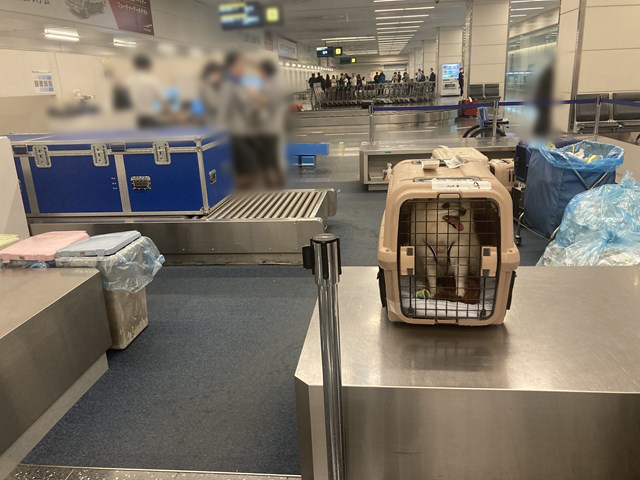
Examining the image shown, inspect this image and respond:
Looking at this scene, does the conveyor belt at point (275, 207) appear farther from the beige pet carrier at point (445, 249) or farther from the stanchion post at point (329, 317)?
the stanchion post at point (329, 317)

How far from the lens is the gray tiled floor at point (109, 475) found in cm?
183

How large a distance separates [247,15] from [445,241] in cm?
128

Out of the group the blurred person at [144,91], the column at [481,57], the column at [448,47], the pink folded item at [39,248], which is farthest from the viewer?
the column at [448,47]

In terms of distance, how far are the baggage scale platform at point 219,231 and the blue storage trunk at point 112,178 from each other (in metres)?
0.10

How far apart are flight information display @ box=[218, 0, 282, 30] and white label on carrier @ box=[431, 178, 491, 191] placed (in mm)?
1020

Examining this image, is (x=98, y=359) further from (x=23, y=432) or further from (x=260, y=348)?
(x=260, y=348)

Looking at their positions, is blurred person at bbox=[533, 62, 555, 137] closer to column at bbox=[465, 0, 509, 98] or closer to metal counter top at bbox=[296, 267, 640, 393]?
metal counter top at bbox=[296, 267, 640, 393]

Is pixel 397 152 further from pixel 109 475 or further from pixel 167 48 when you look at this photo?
pixel 167 48

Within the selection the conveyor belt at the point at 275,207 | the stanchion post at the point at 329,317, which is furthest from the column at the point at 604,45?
the stanchion post at the point at 329,317

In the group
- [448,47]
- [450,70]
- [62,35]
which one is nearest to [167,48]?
[62,35]

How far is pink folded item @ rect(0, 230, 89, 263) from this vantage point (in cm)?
252

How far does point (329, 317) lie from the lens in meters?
1.04

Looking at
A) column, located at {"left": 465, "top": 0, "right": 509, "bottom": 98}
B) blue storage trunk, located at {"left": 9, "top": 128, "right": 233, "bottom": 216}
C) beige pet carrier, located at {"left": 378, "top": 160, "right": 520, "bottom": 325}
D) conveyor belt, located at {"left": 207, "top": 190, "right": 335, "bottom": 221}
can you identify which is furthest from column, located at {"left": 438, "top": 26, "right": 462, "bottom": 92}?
beige pet carrier, located at {"left": 378, "top": 160, "right": 520, "bottom": 325}

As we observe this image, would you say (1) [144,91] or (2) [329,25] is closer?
(1) [144,91]
